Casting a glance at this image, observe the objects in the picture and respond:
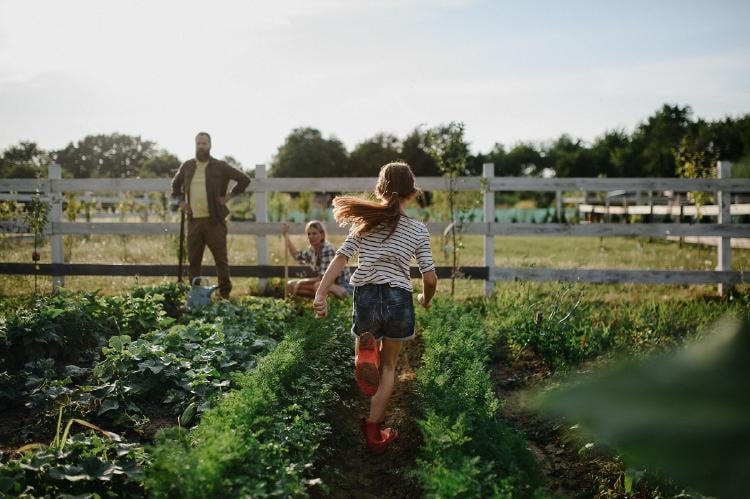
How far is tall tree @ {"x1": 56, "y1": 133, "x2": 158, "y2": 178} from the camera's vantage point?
91.1 metres

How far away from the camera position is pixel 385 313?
3.92m

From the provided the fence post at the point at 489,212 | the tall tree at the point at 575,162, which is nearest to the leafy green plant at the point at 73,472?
the fence post at the point at 489,212

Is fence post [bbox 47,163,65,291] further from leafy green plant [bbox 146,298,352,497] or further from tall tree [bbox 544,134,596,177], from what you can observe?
tall tree [bbox 544,134,596,177]

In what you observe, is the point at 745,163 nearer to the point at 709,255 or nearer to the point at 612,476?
the point at 709,255

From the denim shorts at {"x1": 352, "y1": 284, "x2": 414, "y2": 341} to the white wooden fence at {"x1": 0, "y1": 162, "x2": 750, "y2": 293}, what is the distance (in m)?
4.57

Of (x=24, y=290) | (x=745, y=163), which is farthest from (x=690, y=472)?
(x=745, y=163)

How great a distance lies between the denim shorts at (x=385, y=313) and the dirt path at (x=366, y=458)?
1.56 feet

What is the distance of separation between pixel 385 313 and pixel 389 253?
1.20ft

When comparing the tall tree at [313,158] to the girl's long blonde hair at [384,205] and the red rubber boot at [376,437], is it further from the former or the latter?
the red rubber boot at [376,437]

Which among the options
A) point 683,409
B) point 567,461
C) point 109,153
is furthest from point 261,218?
point 109,153

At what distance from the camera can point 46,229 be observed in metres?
9.22

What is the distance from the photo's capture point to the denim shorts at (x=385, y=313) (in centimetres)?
393

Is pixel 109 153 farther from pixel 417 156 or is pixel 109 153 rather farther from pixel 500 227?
pixel 500 227

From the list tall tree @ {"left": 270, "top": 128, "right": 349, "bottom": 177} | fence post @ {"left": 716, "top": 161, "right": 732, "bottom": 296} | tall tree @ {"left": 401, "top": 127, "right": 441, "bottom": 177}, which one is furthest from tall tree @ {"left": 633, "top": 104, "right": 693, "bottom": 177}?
fence post @ {"left": 716, "top": 161, "right": 732, "bottom": 296}
